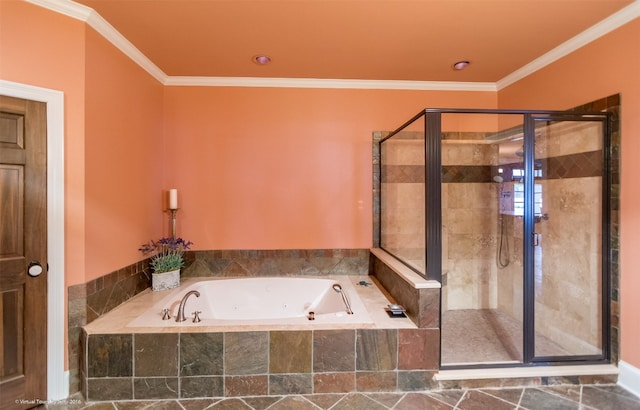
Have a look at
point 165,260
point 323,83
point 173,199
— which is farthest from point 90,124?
point 323,83

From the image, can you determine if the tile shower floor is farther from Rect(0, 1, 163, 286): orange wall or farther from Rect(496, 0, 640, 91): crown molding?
Rect(0, 1, 163, 286): orange wall

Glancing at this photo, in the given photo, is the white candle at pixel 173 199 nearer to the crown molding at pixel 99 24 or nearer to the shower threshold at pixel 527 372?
the crown molding at pixel 99 24

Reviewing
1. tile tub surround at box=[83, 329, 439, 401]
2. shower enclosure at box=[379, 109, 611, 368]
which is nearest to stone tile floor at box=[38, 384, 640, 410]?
tile tub surround at box=[83, 329, 439, 401]

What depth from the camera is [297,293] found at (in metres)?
2.79

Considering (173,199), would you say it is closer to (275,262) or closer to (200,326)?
(275,262)

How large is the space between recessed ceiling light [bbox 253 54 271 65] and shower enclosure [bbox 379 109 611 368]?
53.3 inches

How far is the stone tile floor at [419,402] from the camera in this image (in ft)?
5.62

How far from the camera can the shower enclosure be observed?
198 cm

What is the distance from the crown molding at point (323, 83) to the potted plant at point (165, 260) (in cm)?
161

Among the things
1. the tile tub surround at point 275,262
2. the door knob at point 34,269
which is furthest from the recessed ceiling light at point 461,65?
the door knob at point 34,269

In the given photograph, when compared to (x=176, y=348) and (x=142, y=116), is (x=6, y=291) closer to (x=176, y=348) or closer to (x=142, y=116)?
(x=176, y=348)

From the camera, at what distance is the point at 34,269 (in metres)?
1.72

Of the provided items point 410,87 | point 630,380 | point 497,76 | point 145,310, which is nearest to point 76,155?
point 145,310

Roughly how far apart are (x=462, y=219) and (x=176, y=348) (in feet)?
9.01
